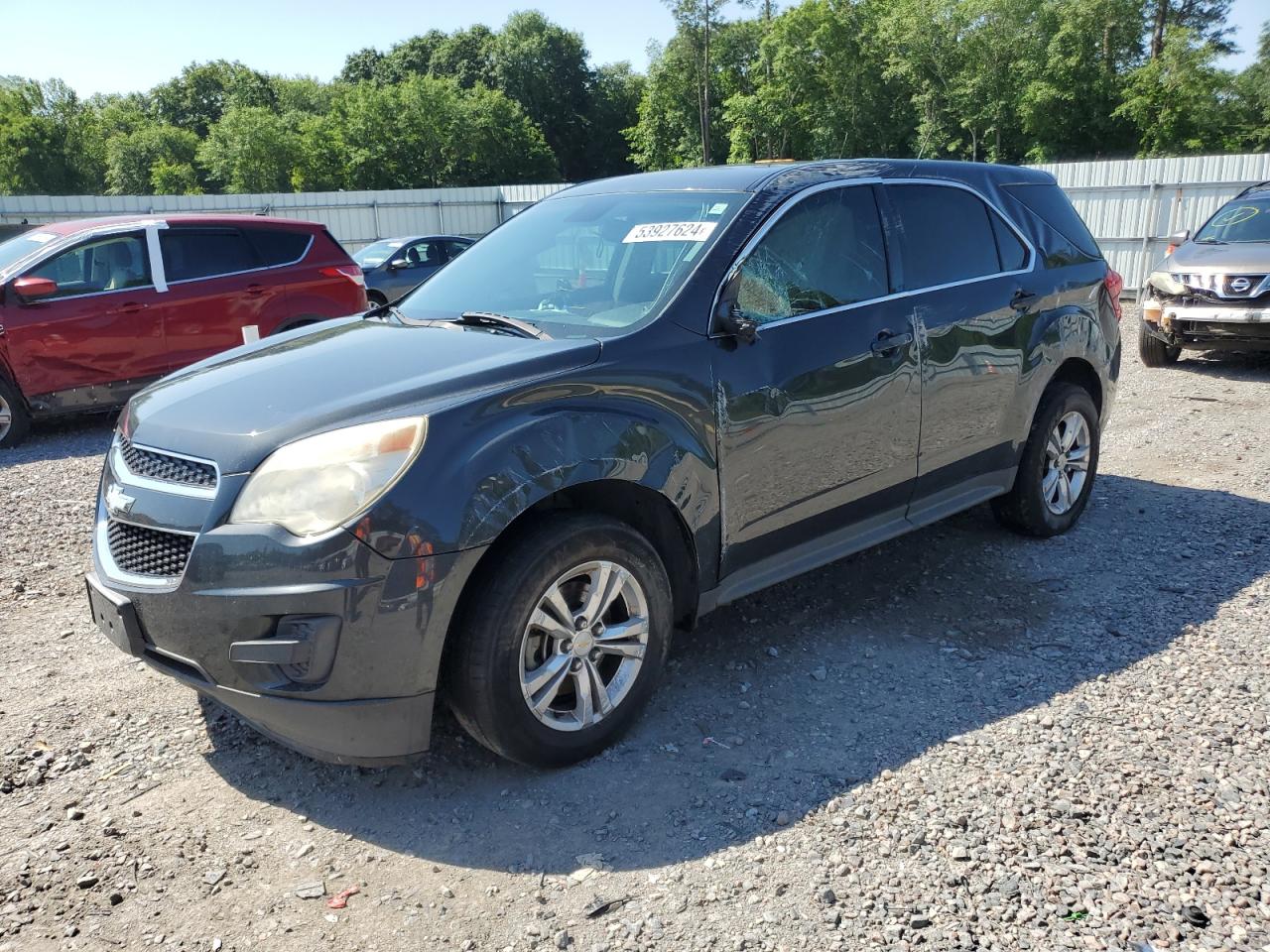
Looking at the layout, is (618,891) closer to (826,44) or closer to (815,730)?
(815,730)

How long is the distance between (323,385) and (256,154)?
69418 mm

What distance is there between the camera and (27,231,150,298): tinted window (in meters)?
8.20

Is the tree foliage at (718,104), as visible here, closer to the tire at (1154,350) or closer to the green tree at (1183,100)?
the green tree at (1183,100)

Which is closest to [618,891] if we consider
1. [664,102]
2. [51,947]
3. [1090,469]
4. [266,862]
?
[266,862]

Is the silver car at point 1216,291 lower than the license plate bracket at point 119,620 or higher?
higher

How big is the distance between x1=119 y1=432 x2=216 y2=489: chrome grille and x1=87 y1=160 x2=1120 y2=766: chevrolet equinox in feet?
0.05

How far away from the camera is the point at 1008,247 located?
4781 millimetres

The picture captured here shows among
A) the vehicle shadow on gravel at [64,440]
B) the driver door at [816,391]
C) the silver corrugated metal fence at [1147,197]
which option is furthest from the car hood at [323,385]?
the silver corrugated metal fence at [1147,197]

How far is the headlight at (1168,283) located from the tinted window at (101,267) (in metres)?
9.92

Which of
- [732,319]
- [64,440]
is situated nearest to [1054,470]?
[732,319]

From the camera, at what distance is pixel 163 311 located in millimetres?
8477

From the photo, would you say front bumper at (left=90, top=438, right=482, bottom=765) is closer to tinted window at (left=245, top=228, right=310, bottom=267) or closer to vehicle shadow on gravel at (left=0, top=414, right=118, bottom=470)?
vehicle shadow on gravel at (left=0, top=414, right=118, bottom=470)

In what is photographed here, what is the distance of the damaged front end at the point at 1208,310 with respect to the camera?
941cm

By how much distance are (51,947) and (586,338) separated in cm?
225
